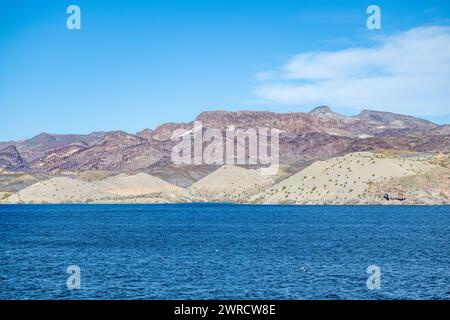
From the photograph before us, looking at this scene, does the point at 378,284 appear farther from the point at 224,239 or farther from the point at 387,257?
the point at 224,239

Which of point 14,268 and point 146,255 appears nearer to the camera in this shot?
point 14,268

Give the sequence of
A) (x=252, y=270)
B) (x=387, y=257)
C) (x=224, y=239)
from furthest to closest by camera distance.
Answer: (x=224, y=239) → (x=387, y=257) → (x=252, y=270)

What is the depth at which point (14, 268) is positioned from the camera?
5847 cm
